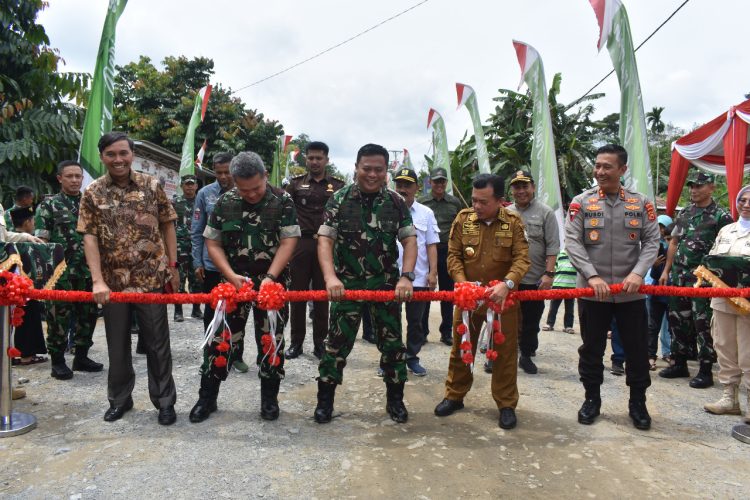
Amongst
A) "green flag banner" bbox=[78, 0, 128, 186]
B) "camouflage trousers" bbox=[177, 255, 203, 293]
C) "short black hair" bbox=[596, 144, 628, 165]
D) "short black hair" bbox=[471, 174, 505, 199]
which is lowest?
"camouflage trousers" bbox=[177, 255, 203, 293]

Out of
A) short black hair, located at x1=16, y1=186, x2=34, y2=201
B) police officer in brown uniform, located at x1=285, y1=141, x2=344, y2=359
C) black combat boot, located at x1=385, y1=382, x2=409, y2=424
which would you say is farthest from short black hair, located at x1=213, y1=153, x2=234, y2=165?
black combat boot, located at x1=385, y1=382, x2=409, y2=424

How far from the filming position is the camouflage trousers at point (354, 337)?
3.47 metres

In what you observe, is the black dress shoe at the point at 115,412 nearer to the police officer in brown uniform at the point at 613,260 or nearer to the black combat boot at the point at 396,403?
the black combat boot at the point at 396,403

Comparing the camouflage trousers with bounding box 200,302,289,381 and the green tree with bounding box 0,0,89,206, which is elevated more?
the green tree with bounding box 0,0,89,206

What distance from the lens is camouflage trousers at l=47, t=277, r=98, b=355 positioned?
4.51 m

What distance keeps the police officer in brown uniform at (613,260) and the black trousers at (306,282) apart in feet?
8.13

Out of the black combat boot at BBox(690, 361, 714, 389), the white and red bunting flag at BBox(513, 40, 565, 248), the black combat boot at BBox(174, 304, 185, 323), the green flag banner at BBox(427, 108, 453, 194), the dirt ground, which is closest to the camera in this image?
the dirt ground

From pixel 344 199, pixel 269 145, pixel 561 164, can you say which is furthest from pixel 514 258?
pixel 269 145

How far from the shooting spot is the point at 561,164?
70.2 ft

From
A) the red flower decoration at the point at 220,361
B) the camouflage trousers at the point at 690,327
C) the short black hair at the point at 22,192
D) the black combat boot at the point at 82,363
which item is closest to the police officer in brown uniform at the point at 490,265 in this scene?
the red flower decoration at the point at 220,361

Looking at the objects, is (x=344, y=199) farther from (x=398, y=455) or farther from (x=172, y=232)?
(x=398, y=455)

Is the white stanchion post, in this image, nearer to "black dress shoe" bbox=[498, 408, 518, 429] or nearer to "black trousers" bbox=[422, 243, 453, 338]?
"black dress shoe" bbox=[498, 408, 518, 429]

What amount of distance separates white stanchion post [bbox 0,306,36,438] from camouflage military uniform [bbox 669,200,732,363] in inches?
220

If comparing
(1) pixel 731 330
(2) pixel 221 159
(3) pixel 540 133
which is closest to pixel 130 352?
(2) pixel 221 159
